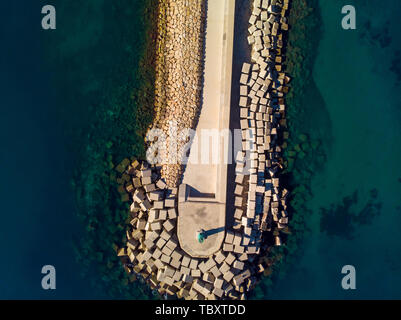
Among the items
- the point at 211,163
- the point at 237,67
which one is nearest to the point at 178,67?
the point at 237,67

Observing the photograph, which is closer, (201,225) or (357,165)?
(201,225)

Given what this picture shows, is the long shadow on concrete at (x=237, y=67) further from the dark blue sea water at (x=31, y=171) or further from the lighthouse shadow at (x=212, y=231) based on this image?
the dark blue sea water at (x=31, y=171)

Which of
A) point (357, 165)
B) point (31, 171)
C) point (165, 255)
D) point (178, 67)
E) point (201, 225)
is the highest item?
point (178, 67)

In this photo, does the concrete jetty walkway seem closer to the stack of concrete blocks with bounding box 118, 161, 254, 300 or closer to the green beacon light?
the green beacon light

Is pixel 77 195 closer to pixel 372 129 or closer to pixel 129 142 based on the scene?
pixel 129 142

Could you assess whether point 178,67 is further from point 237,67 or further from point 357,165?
point 357,165

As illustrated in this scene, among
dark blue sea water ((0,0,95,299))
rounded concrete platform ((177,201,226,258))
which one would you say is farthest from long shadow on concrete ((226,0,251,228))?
dark blue sea water ((0,0,95,299))

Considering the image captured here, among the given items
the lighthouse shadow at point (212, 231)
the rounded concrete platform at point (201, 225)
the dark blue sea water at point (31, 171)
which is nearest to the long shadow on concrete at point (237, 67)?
the lighthouse shadow at point (212, 231)
